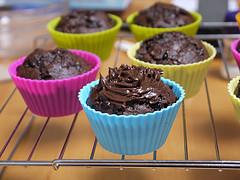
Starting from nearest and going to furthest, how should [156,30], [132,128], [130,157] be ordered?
[132,128] → [130,157] → [156,30]

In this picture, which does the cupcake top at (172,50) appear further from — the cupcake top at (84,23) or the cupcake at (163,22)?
the cupcake top at (84,23)

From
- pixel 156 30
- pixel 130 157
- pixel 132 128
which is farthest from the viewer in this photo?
pixel 156 30

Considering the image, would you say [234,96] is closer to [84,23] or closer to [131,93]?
[131,93]

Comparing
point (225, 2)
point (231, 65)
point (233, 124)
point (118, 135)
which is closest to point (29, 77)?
point (118, 135)

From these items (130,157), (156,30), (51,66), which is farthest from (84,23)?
(130,157)

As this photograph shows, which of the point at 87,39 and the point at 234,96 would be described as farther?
the point at 87,39

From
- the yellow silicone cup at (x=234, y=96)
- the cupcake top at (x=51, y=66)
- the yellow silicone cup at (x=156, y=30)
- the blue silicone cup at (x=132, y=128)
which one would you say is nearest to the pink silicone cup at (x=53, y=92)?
the cupcake top at (x=51, y=66)
